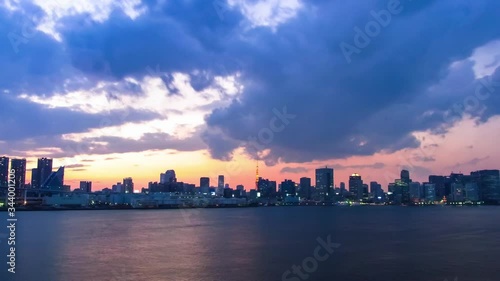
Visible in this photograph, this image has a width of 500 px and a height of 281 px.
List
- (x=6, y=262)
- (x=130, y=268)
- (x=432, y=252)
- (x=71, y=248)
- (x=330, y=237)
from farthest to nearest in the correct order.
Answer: (x=330, y=237), (x=71, y=248), (x=432, y=252), (x=6, y=262), (x=130, y=268)

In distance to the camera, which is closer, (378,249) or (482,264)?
(482,264)

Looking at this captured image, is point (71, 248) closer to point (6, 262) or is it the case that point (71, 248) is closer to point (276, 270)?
point (6, 262)

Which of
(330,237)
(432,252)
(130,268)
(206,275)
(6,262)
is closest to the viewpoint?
(206,275)

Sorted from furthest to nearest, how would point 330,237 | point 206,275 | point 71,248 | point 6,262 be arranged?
point 330,237
point 71,248
point 6,262
point 206,275

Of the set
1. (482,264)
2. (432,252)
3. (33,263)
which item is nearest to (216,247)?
(33,263)

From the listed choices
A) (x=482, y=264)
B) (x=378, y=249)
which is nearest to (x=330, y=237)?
(x=378, y=249)

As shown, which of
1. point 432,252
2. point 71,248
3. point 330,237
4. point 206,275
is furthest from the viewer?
point 330,237

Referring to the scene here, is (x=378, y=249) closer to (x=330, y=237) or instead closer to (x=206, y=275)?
(x=330, y=237)

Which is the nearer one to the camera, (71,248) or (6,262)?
(6,262)
